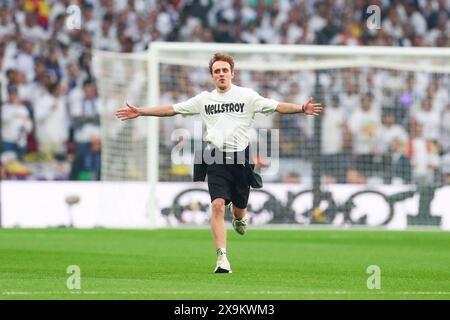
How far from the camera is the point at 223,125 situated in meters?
13.7

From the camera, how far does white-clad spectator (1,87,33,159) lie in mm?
26859

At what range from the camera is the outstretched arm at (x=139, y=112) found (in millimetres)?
13703

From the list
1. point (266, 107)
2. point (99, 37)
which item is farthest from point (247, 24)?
point (266, 107)

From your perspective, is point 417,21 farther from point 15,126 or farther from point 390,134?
point 15,126

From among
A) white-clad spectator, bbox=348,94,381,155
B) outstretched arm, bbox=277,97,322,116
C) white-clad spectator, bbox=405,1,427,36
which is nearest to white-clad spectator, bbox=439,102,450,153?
white-clad spectator, bbox=348,94,381,155

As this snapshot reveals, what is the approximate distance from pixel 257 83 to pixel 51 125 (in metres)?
4.66

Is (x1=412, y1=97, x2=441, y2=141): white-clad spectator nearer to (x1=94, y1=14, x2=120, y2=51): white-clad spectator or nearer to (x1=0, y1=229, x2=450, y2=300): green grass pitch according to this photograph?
(x1=0, y1=229, x2=450, y2=300): green grass pitch

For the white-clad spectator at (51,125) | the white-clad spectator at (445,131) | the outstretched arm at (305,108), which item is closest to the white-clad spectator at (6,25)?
the white-clad spectator at (51,125)

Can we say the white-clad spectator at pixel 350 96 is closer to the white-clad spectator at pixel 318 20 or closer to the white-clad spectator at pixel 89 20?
the white-clad spectator at pixel 318 20

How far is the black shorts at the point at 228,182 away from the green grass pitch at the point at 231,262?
2.70 feet

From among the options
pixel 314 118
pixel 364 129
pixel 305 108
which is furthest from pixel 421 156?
pixel 305 108

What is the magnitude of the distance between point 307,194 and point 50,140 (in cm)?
607
